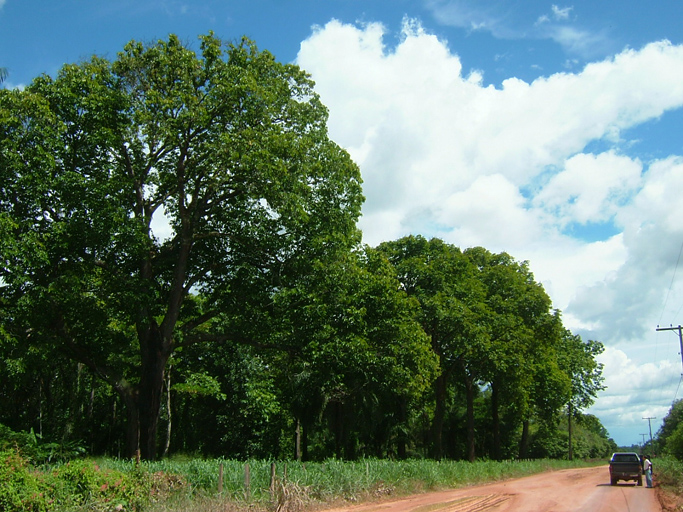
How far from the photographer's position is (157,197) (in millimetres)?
20047

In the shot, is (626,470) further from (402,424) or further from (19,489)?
(19,489)

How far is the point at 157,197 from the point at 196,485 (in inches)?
391

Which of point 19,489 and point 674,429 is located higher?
point 19,489

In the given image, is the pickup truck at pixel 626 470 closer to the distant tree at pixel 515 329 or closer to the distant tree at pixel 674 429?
the distant tree at pixel 515 329

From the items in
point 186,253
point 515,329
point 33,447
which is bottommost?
point 33,447

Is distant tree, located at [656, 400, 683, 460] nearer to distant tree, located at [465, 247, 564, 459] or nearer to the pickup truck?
distant tree, located at [465, 247, 564, 459]

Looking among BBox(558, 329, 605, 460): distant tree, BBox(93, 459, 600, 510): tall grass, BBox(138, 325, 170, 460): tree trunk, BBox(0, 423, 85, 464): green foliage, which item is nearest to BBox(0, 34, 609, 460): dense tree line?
BBox(138, 325, 170, 460): tree trunk

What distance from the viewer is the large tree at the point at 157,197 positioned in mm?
16953

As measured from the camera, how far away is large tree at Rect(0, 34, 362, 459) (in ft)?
55.6

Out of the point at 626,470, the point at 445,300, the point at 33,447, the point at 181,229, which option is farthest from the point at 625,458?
the point at 33,447

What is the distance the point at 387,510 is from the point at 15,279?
12338mm

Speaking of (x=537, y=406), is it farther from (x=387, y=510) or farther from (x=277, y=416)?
(x=387, y=510)

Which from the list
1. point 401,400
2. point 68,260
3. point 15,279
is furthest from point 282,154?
point 401,400

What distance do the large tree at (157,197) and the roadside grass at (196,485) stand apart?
4900mm
